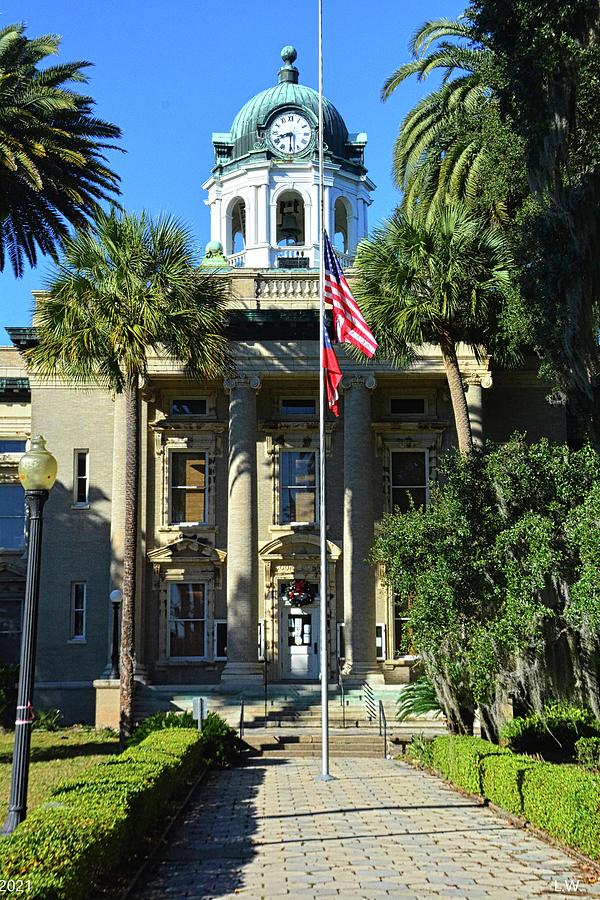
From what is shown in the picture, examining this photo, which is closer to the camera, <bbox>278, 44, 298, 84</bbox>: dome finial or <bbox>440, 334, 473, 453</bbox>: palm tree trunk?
<bbox>440, 334, 473, 453</bbox>: palm tree trunk

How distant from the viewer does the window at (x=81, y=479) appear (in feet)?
111

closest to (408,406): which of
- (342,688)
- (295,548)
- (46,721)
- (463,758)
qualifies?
(295,548)

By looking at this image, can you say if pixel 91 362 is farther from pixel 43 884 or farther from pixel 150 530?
pixel 43 884

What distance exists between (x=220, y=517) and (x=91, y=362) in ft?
32.5

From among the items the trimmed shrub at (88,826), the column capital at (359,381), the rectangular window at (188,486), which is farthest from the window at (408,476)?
the trimmed shrub at (88,826)

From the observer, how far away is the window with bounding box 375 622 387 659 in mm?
33344

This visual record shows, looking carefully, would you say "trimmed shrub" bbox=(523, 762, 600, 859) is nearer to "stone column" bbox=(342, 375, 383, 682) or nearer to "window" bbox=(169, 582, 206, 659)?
"stone column" bbox=(342, 375, 383, 682)

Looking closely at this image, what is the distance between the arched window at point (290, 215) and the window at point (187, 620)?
1657 cm

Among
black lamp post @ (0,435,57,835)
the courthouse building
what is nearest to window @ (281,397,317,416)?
the courthouse building

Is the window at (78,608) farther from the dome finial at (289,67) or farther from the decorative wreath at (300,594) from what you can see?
the dome finial at (289,67)

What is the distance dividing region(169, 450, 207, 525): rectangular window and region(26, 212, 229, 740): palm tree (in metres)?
8.18

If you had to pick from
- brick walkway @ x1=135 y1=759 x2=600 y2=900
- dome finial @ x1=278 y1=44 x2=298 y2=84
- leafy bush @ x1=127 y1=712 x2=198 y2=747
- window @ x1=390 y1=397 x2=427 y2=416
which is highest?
dome finial @ x1=278 y1=44 x2=298 y2=84

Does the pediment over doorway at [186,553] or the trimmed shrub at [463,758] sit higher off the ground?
the pediment over doorway at [186,553]

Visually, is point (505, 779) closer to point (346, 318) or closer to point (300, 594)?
point (346, 318)
